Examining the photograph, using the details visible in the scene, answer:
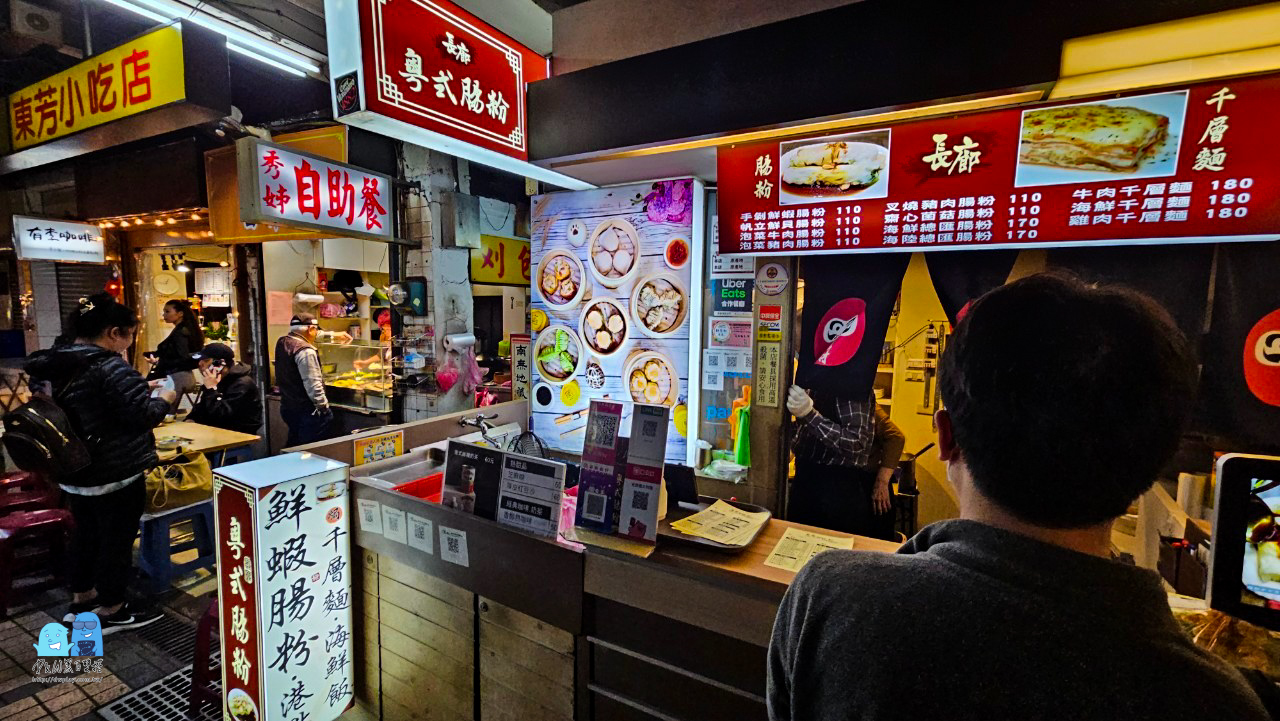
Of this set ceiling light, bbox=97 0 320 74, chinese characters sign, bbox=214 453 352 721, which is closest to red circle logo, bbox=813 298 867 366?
chinese characters sign, bbox=214 453 352 721

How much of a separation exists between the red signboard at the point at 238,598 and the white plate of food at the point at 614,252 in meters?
2.92

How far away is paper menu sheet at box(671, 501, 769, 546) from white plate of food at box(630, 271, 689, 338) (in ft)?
6.40

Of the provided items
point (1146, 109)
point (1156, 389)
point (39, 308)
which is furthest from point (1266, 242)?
point (39, 308)

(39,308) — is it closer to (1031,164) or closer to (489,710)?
(489,710)

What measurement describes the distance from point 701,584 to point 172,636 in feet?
14.2

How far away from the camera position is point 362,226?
542cm

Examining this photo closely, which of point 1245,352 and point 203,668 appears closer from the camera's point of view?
point 1245,352

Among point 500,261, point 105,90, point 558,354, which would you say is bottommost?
point 558,354

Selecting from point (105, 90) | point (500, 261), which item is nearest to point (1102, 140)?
point (500, 261)

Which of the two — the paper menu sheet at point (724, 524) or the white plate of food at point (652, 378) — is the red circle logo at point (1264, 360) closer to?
the paper menu sheet at point (724, 524)

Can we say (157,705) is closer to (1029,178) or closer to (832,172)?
(832,172)

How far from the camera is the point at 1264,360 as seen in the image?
276 cm

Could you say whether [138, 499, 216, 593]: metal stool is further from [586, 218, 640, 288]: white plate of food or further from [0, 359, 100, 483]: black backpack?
[586, 218, 640, 288]: white plate of food

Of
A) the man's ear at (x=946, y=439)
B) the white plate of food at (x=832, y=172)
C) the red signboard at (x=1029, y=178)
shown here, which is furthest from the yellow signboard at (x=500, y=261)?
the man's ear at (x=946, y=439)
